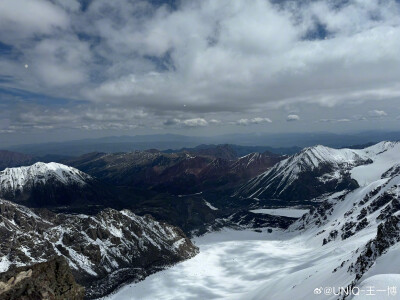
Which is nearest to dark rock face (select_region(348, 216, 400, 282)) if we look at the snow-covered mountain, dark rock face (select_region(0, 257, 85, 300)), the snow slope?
the snow slope

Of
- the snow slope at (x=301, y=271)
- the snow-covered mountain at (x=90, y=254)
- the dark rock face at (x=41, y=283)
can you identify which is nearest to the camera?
the snow slope at (x=301, y=271)

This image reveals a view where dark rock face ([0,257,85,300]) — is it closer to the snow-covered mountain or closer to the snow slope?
the snow slope

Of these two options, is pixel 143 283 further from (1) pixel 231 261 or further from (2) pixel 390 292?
(2) pixel 390 292

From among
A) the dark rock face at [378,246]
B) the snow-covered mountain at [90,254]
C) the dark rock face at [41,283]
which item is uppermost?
the dark rock face at [378,246]

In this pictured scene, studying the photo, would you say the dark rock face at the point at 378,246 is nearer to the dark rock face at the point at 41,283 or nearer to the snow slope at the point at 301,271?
the snow slope at the point at 301,271

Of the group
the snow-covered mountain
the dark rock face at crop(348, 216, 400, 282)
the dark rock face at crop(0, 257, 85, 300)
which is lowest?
the snow-covered mountain

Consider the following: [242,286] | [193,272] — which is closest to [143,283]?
[193,272]

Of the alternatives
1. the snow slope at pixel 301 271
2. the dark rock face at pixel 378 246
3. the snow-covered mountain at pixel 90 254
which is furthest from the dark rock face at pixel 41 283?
the snow-covered mountain at pixel 90 254

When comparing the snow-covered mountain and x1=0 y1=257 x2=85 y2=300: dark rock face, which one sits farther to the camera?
the snow-covered mountain

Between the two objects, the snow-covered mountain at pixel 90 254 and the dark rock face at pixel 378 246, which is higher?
the dark rock face at pixel 378 246
